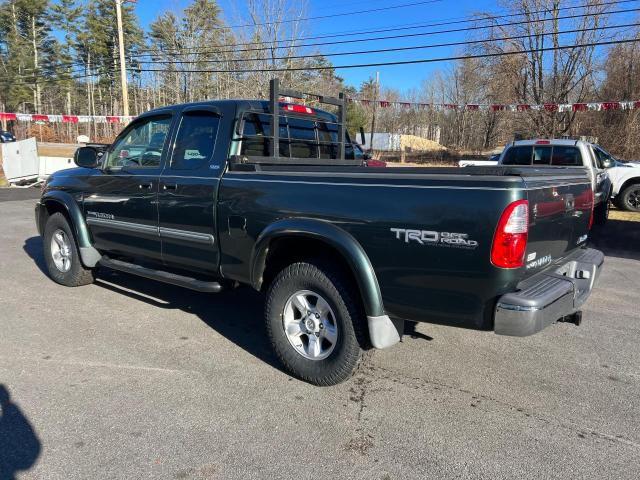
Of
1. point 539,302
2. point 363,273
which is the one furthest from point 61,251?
point 539,302

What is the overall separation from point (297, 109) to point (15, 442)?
137 inches

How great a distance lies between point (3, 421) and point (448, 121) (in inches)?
2567

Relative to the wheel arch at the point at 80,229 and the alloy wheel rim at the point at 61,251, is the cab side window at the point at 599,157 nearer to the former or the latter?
the wheel arch at the point at 80,229

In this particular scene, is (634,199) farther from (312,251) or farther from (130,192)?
(130,192)

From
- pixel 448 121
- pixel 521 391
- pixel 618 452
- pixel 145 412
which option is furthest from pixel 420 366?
pixel 448 121

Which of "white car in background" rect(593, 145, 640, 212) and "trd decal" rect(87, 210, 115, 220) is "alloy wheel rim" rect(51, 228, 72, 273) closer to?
"trd decal" rect(87, 210, 115, 220)

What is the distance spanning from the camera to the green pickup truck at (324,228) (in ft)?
9.25

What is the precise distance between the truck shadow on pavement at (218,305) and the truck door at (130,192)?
2.39 ft

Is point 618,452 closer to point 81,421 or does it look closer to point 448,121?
point 81,421

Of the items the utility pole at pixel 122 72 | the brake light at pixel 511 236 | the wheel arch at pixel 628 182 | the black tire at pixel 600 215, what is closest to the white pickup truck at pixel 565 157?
the black tire at pixel 600 215

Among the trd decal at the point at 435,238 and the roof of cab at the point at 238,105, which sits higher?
the roof of cab at the point at 238,105

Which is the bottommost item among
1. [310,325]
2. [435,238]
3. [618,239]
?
[618,239]

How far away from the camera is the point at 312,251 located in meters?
3.66

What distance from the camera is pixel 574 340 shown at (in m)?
4.43
